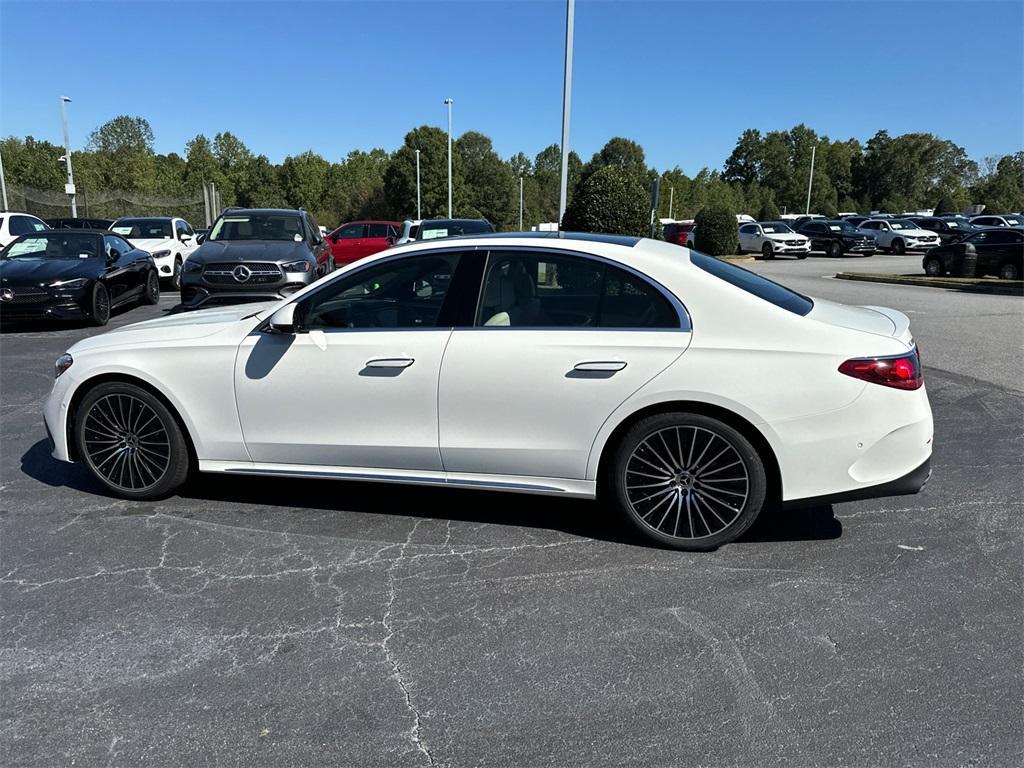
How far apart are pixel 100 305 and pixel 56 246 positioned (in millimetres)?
1467

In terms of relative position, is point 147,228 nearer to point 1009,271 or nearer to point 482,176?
point 1009,271

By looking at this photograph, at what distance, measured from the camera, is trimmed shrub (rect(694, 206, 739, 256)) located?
3459cm

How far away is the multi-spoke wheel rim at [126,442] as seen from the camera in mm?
4461

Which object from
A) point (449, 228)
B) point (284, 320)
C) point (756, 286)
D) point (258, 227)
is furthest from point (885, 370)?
point (449, 228)

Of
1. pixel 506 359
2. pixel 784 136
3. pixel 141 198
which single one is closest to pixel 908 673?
pixel 506 359

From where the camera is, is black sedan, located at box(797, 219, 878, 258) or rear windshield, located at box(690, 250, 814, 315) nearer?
rear windshield, located at box(690, 250, 814, 315)

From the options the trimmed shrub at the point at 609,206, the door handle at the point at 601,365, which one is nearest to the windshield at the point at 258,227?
the trimmed shrub at the point at 609,206

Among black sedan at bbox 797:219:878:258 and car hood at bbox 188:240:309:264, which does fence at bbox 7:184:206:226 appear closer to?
car hood at bbox 188:240:309:264

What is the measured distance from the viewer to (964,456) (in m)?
5.46

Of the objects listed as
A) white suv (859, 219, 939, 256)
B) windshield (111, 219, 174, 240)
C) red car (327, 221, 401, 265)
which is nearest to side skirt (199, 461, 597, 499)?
windshield (111, 219, 174, 240)

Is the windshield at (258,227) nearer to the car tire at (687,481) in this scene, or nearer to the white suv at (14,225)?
the white suv at (14,225)

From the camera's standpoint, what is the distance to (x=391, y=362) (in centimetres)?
400

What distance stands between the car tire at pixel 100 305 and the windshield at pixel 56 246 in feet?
2.65

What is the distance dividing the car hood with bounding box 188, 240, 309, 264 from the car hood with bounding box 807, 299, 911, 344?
28.3 feet
